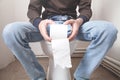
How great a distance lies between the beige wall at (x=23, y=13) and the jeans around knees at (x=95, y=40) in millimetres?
348

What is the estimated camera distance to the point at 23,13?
1.59 meters

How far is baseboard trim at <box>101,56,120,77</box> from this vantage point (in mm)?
1336

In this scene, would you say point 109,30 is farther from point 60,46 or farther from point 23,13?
point 23,13

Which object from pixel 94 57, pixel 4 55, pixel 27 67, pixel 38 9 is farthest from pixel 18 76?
pixel 94 57

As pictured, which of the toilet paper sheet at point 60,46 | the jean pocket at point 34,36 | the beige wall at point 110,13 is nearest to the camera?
the toilet paper sheet at point 60,46

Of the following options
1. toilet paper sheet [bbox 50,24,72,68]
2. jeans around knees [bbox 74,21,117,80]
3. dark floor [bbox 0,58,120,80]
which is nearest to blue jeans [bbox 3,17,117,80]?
jeans around knees [bbox 74,21,117,80]

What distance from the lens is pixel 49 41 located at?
3.22ft

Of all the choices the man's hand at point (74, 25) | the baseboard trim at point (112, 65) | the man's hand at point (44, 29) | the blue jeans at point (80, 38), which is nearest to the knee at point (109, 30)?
the blue jeans at point (80, 38)

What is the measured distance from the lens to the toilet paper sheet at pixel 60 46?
0.93 meters

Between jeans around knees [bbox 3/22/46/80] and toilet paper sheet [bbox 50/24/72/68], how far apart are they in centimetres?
14

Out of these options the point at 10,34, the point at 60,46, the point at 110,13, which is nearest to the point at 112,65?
the point at 110,13

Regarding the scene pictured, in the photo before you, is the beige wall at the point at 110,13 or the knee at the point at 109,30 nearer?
the knee at the point at 109,30

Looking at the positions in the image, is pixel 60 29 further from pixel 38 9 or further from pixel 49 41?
pixel 38 9

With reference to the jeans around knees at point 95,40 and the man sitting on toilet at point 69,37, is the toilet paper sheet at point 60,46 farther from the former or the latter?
the jeans around knees at point 95,40
